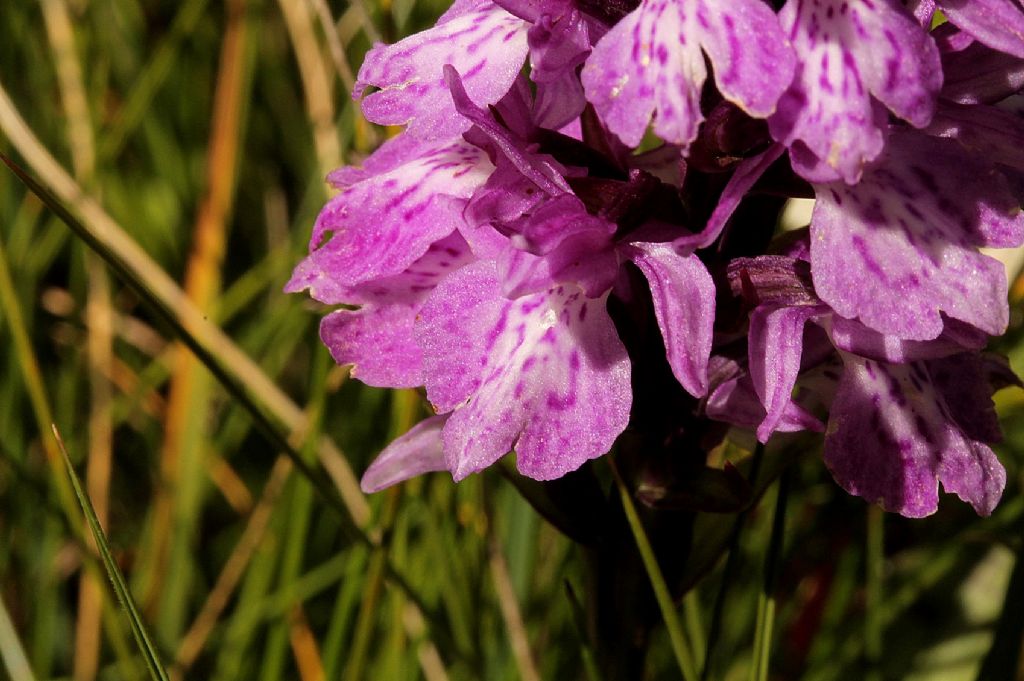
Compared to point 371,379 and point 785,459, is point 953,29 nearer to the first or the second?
point 785,459

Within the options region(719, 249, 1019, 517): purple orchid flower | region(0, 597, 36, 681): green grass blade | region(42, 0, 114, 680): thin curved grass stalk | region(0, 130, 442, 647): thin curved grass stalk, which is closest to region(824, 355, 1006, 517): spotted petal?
region(719, 249, 1019, 517): purple orchid flower

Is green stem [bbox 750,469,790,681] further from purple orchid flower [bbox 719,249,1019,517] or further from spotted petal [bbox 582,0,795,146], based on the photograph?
spotted petal [bbox 582,0,795,146]

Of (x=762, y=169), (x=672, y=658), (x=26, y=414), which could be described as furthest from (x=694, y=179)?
(x=26, y=414)

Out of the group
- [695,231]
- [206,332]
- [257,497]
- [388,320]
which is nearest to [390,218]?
[388,320]

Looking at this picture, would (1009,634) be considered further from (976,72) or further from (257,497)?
(257,497)

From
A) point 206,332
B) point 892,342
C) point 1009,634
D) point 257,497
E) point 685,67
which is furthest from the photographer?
point 257,497
